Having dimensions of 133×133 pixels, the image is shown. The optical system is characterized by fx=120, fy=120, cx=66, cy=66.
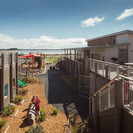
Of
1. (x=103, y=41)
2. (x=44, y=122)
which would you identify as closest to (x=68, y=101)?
(x=44, y=122)

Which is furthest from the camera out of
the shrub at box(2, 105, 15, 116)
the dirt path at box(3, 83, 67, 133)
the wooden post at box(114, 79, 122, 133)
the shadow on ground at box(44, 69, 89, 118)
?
the shadow on ground at box(44, 69, 89, 118)

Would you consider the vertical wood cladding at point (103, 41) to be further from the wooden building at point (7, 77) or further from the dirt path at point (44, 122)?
the wooden building at point (7, 77)

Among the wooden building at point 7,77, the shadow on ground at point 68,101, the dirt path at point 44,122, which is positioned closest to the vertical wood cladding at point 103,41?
the shadow on ground at point 68,101

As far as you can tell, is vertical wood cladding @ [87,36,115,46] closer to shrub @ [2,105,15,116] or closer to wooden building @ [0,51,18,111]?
wooden building @ [0,51,18,111]

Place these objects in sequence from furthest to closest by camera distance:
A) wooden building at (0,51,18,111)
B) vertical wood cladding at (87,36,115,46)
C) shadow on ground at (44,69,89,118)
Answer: vertical wood cladding at (87,36,115,46)
shadow on ground at (44,69,89,118)
wooden building at (0,51,18,111)

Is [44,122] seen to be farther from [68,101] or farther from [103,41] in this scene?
[103,41]

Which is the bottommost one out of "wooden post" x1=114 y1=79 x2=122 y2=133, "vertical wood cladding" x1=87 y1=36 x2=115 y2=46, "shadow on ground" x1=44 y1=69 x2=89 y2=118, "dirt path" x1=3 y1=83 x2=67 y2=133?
"dirt path" x1=3 y1=83 x2=67 y2=133

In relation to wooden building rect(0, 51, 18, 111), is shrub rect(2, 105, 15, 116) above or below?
A: below

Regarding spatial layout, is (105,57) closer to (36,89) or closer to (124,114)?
(36,89)

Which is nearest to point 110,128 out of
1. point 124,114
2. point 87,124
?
point 124,114

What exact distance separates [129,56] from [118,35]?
3.64 metres

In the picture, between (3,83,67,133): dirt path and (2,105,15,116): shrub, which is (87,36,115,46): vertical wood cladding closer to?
(3,83,67,133): dirt path

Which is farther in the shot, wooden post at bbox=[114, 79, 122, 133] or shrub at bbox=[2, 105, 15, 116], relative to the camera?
shrub at bbox=[2, 105, 15, 116]

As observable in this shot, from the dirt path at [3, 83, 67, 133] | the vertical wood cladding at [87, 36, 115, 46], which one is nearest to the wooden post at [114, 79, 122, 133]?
the dirt path at [3, 83, 67, 133]
